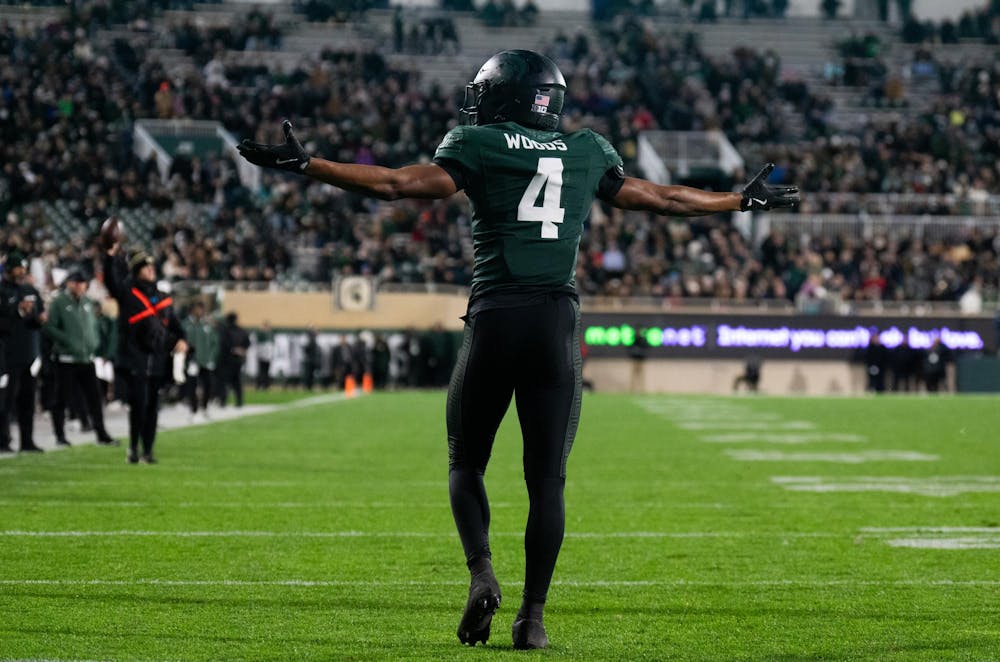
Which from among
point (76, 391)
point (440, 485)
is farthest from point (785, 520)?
point (76, 391)

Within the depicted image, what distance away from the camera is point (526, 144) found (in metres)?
5.94

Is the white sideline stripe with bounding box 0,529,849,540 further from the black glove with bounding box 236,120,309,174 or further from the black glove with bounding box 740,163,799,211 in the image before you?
the black glove with bounding box 236,120,309,174

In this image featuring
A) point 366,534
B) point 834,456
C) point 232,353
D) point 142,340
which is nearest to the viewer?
point 366,534

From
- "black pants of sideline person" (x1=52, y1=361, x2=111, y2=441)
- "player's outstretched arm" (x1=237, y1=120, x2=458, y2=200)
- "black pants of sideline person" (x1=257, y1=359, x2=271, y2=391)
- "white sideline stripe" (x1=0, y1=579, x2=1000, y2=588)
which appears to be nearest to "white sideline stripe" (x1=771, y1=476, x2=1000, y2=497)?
"white sideline stripe" (x1=0, y1=579, x2=1000, y2=588)

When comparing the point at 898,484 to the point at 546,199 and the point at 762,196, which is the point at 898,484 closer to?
the point at 762,196

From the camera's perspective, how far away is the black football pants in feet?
19.2

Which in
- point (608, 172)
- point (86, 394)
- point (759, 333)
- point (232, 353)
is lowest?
point (759, 333)

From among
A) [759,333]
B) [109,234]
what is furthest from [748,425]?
[759,333]

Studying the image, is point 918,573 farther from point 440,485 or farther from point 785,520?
point 440,485

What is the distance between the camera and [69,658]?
534cm

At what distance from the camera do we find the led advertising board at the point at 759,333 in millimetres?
42188

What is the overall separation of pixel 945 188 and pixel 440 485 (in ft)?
123

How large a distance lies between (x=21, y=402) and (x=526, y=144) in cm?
1136

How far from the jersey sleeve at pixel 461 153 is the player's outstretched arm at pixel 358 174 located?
83 mm
